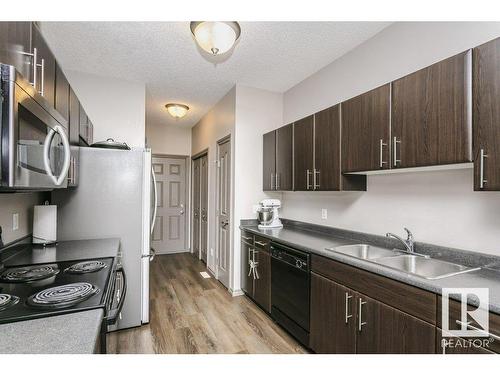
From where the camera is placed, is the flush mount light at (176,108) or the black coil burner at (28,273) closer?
the black coil burner at (28,273)

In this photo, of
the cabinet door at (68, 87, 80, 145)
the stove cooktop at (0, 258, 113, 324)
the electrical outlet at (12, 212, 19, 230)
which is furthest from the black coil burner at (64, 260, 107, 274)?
the cabinet door at (68, 87, 80, 145)

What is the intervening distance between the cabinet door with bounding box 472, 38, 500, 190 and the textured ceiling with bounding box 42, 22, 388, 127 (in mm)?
1121

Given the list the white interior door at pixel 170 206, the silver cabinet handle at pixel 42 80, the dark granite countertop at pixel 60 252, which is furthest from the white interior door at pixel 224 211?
the silver cabinet handle at pixel 42 80

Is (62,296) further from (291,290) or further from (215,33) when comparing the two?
(215,33)

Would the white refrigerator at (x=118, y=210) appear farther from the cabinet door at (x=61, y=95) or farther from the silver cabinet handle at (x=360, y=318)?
the silver cabinet handle at (x=360, y=318)

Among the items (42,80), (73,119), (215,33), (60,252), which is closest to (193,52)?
(215,33)

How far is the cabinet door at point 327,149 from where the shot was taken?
89.4 inches

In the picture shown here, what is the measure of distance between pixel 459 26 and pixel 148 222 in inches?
116

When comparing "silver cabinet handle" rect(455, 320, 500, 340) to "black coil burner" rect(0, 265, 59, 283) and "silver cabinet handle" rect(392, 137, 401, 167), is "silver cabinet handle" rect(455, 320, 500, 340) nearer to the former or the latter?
"silver cabinet handle" rect(392, 137, 401, 167)

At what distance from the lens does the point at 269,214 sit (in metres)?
3.29

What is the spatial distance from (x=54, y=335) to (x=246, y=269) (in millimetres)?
2510

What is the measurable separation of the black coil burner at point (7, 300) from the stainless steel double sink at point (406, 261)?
184cm

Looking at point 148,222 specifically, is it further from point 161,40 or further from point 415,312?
point 415,312
